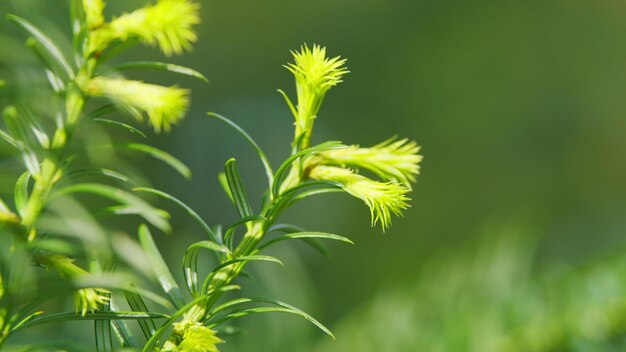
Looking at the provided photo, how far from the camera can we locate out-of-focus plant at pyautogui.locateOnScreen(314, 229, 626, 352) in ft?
1.13

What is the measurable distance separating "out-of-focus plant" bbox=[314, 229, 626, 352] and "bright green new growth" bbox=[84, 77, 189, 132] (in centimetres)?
24

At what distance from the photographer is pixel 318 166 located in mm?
171

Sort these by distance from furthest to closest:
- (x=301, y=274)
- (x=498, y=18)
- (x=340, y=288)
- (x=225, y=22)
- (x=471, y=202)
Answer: (x=498, y=18) < (x=225, y=22) < (x=471, y=202) < (x=340, y=288) < (x=301, y=274)

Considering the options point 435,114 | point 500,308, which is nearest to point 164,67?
point 500,308

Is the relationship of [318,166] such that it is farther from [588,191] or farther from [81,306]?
[588,191]

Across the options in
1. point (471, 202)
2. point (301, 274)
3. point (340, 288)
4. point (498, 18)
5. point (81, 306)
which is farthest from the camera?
point (498, 18)

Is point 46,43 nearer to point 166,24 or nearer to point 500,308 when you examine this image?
point 166,24

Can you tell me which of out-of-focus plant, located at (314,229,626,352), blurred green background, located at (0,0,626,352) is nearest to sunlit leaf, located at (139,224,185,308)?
out-of-focus plant, located at (314,229,626,352)

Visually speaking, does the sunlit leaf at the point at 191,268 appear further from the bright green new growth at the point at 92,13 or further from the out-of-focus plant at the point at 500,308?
the out-of-focus plant at the point at 500,308

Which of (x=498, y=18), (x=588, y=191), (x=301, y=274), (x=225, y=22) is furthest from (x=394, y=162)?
(x=498, y=18)

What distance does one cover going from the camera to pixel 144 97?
5.7 inches

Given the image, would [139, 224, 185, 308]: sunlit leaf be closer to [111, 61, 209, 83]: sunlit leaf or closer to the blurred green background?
[111, 61, 209, 83]: sunlit leaf

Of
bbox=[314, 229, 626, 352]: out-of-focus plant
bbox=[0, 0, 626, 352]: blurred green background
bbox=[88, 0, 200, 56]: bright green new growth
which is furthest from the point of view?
bbox=[0, 0, 626, 352]: blurred green background

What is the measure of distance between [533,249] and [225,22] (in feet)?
5.78
